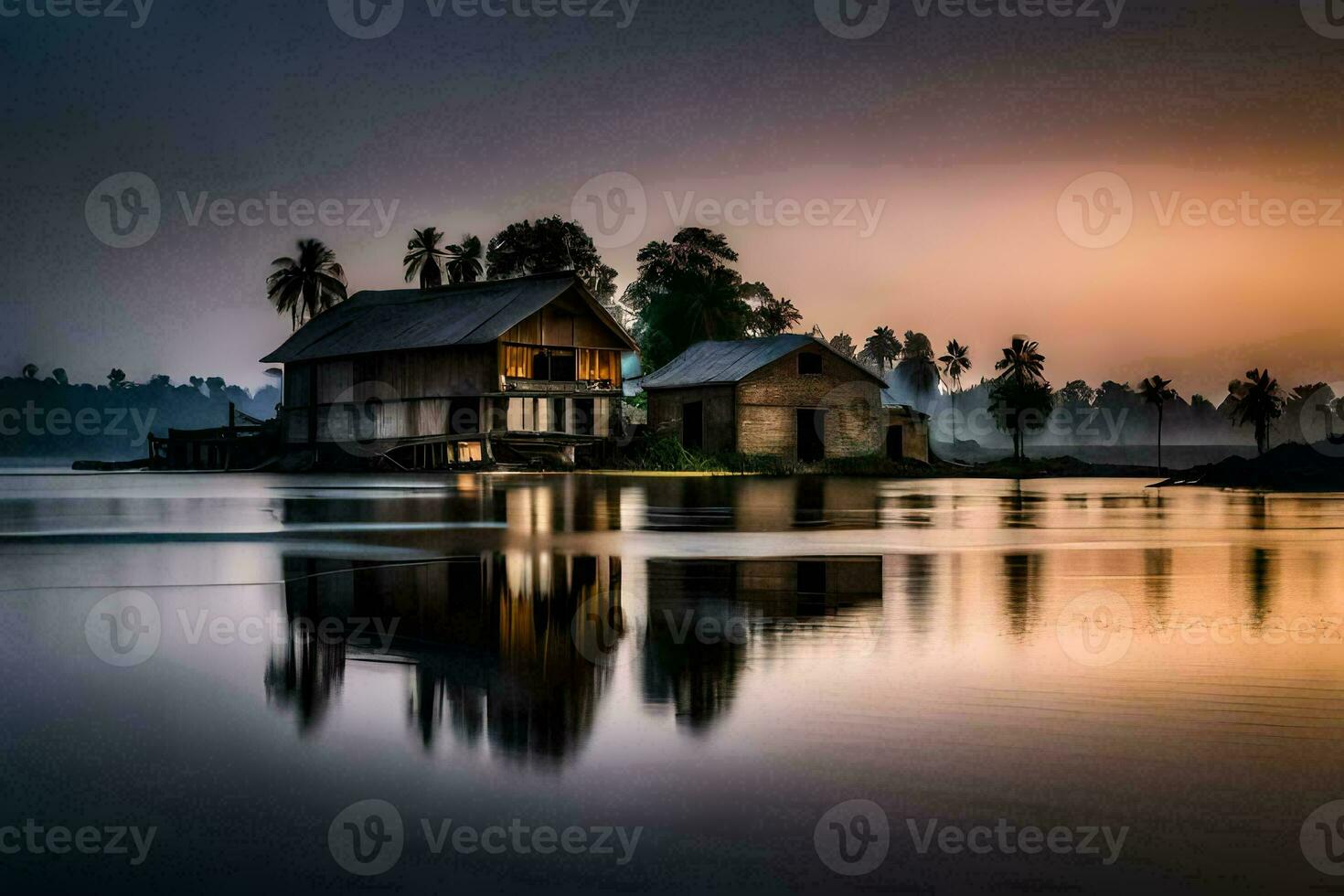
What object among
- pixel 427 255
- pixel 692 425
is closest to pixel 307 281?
pixel 427 255

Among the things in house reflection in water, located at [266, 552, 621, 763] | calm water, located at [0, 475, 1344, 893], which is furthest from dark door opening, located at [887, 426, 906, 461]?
house reflection in water, located at [266, 552, 621, 763]

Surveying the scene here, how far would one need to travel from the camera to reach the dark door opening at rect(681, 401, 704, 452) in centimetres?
6225

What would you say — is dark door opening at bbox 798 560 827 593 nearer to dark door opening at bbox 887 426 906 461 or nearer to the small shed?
the small shed

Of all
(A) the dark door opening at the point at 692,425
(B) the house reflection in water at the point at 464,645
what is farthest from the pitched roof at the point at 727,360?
(B) the house reflection in water at the point at 464,645

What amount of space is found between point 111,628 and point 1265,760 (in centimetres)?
789

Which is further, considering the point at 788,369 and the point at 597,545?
the point at 788,369

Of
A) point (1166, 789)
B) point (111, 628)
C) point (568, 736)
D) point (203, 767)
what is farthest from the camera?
point (111, 628)

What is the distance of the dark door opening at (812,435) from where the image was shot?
2448 inches

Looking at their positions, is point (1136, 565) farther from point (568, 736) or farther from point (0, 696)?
point (0, 696)

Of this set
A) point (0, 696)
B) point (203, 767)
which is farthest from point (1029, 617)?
point (0, 696)

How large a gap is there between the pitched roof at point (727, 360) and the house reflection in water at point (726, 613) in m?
46.0

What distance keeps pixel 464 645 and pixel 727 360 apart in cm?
5554

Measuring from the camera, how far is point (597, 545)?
1659 cm

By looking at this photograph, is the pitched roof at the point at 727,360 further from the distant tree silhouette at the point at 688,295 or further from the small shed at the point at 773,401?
the distant tree silhouette at the point at 688,295
